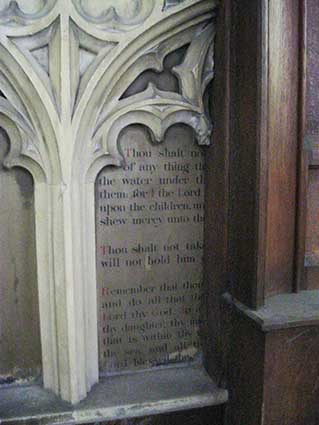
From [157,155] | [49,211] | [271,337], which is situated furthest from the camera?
[157,155]

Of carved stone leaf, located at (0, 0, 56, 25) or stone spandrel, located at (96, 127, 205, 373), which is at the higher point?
carved stone leaf, located at (0, 0, 56, 25)

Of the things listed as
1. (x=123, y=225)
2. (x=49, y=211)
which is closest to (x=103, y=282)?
(x=123, y=225)

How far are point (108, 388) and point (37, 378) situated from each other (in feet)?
0.79

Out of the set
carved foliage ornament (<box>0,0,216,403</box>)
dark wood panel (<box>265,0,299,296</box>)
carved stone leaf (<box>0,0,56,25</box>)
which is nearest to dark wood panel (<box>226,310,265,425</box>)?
dark wood panel (<box>265,0,299,296</box>)

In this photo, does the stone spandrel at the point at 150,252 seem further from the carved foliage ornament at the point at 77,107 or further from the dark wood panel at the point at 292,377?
the dark wood panel at the point at 292,377

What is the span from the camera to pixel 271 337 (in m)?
1.43

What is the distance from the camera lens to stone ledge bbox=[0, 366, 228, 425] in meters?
1.56

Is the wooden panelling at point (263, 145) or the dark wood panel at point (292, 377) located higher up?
the wooden panelling at point (263, 145)

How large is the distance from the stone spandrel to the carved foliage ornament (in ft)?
0.17

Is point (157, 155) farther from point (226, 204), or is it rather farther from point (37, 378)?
point (37, 378)

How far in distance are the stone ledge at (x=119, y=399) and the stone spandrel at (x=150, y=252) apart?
68 millimetres

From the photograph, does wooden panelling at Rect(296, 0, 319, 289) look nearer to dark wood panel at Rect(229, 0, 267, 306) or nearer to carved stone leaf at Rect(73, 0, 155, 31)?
dark wood panel at Rect(229, 0, 267, 306)

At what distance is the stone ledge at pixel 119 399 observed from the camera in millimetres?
1562

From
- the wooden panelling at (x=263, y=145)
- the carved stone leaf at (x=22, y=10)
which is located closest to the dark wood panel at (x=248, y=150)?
A: the wooden panelling at (x=263, y=145)
